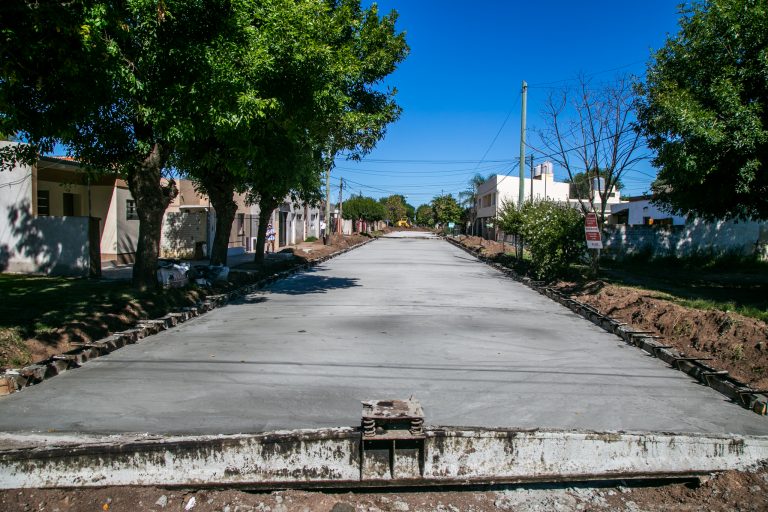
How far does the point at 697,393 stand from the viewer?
650 cm

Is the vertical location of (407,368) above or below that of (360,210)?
below

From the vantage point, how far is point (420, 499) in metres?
4.29

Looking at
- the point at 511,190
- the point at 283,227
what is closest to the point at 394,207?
the point at 511,190

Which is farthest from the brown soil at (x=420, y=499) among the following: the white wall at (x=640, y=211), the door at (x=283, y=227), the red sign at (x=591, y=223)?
the white wall at (x=640, y=211)

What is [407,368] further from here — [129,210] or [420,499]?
[129,210]

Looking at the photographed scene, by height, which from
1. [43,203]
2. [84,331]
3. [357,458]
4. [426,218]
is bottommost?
[357,458]

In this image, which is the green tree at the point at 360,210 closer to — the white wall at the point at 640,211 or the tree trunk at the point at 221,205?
the white wall at the point at 640,211

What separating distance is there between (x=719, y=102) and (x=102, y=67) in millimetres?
11787

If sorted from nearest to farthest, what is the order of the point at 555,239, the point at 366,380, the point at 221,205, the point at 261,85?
the point at 366,380
the point at 261,85
the point at 221,205
the point at 555,239

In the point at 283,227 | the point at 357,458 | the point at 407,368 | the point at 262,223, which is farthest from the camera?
the point at 283,227

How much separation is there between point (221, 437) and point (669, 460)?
369cm

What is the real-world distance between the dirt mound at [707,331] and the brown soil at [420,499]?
284 cm

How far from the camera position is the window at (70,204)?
20.0m

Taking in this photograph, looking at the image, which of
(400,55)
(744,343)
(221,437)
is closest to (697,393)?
(744,343)
